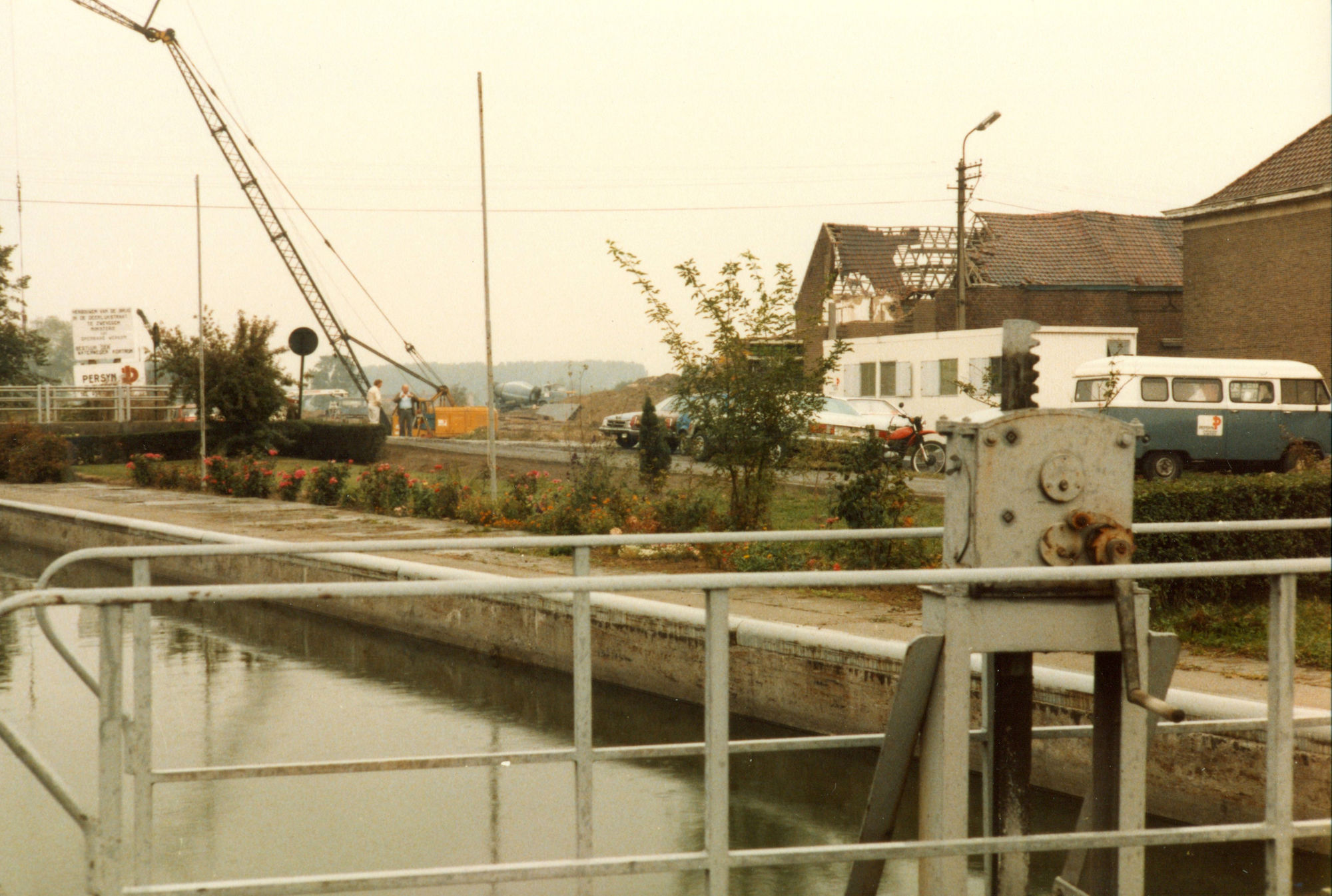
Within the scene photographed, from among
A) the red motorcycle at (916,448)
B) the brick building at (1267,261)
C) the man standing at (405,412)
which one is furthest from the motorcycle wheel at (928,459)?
the man standing at (405,412)

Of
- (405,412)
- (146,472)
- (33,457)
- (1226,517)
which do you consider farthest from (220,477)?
(1226,517)

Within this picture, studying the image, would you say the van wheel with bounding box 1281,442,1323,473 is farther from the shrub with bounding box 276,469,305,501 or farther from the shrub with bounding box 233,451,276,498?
the shrub with bounding box 233,451,276,498

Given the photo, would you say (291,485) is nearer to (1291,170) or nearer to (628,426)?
(628,426)

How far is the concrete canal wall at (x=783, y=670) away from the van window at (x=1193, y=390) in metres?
14.3

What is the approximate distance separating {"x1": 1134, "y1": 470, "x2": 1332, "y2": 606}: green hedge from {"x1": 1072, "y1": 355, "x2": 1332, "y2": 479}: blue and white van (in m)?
10.5

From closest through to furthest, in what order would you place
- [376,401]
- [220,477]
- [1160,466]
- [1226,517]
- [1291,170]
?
1. [1226,517]
2. [1160,466]
3. [220,477]
4. [1291,170]
5. [376,401]

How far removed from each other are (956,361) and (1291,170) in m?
8.53

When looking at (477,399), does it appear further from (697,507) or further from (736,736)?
(736,736)

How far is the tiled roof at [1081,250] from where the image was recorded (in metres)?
37.6

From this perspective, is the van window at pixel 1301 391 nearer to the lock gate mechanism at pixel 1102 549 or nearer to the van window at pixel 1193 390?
the van window at pixel 1193 390

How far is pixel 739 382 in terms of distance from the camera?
1181cm

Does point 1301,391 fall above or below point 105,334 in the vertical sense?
below

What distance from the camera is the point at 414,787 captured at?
7.15 metres

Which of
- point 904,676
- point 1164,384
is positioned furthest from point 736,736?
point 1164,384
